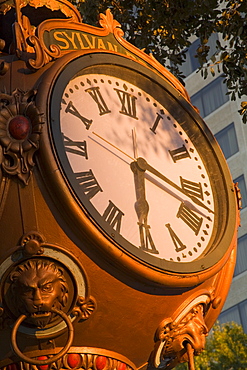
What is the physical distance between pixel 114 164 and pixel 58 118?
325 mm

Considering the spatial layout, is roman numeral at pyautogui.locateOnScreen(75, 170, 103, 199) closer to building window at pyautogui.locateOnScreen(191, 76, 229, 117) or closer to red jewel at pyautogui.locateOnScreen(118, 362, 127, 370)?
red jewel at pyautogui.locateOnScreen(118, 362, 127, 370)

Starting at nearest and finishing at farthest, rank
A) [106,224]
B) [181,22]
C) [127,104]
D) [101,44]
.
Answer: [106,224]
[127,104]
[101,44]
[181,22]

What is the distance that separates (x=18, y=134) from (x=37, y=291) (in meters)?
0.65

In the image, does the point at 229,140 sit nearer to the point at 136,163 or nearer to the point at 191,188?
the point at 191,188

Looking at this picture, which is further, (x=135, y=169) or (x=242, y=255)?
(x=242, y=255)

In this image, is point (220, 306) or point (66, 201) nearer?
point (66, 201)

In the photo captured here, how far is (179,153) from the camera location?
13.6 feet

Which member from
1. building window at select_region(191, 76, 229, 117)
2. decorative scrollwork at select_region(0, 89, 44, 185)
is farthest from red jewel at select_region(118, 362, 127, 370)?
building window at select_region(191, 76, 229, 117)

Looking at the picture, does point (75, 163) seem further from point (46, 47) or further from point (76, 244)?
point (46, 47)

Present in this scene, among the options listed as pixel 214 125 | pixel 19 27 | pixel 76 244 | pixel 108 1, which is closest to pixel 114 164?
pixel 76 244

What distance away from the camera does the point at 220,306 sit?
4152 mm

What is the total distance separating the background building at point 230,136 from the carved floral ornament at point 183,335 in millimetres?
35608

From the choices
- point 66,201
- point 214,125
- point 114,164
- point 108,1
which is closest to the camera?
point 66,201

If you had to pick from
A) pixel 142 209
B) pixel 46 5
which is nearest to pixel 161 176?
pixel 142 209
